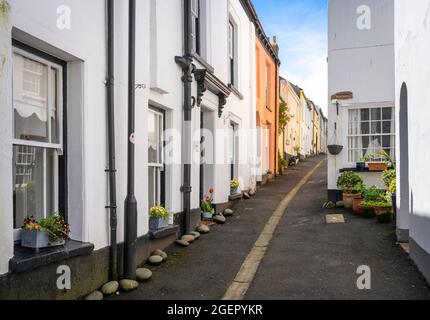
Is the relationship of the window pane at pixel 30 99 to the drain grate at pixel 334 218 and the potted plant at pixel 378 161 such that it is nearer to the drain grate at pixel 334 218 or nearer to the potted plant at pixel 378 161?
the drain grate at pixel 334 218

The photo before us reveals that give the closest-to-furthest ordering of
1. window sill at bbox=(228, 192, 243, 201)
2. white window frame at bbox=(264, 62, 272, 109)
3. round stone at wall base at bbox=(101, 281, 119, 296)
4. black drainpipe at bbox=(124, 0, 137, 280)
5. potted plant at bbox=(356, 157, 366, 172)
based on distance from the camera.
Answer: round stone at wall base at bbox=(101, 281, 119, 296), black drainpipe at bbox=(124, 0, 137, 280), potted plant at bbox=(356, 157, 366, 172), window sill at bbox=(228, 192, 243, 201), white window frame at bbox=(264, 62, 272, 109)

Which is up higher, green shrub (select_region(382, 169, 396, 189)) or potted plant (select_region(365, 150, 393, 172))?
potted plant (select_region(365, 150, 393, 172))

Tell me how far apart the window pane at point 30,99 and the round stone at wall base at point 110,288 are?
79.7 inches

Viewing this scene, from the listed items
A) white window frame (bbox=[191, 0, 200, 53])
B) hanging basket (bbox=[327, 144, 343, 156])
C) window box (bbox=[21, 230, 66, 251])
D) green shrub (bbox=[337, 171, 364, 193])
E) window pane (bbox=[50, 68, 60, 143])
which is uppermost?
white window frame (bbox=[191, 0, 200, 53])

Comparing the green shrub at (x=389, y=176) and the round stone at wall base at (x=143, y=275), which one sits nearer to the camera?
the round stone at wall base at (x=143, y=275)

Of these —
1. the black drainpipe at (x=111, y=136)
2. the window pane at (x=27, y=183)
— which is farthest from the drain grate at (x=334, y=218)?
the window pane at (x=27, y=183)

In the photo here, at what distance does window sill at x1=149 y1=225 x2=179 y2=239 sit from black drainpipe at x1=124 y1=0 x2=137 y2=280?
1049mm

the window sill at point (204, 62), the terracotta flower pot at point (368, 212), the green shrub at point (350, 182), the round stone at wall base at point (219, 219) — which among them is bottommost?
the round stone at wall base at point (219, 219)

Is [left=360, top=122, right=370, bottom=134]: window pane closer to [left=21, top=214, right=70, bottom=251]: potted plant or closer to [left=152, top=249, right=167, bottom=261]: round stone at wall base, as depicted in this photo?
[left=152, top=249, right=167, bottom=261]: round stone at wall base

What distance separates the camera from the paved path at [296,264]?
5590 millimetres

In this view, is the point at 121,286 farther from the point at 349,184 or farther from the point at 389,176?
the point at 349,184

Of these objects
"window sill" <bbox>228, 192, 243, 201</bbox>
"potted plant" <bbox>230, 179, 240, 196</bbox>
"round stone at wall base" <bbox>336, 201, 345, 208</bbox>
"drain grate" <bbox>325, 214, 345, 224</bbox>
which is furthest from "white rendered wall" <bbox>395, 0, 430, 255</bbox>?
"potted plant" <bbox>230, 179, 240, 196</bbox>

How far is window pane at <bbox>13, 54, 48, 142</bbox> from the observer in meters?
4.57
